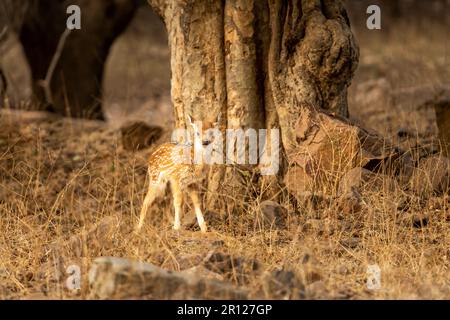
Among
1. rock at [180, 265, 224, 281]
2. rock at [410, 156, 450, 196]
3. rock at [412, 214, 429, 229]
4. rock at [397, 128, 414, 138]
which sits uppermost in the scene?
rock at [397, 128, 414, 138]

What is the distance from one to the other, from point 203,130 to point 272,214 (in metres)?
0.78

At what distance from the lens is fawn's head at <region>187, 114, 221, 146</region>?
20.7 ft

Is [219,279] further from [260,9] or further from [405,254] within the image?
[260,9]

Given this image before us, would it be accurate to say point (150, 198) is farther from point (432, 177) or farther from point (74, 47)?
point (74, 47)

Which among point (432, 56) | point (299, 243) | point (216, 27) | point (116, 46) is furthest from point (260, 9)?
point (116, 46)

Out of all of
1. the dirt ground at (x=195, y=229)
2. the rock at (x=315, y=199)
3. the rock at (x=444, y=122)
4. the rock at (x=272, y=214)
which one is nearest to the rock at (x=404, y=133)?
the dirt ground at (x=195, y=229)

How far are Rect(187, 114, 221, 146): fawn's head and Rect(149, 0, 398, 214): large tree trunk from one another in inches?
14.5

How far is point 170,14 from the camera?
7395mm

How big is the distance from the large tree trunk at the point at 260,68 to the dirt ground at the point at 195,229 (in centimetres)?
54

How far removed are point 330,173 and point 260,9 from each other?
1.45 metres

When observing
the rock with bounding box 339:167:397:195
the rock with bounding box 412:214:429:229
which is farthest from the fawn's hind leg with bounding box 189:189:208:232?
the rock with bounding box 412:214:429:229

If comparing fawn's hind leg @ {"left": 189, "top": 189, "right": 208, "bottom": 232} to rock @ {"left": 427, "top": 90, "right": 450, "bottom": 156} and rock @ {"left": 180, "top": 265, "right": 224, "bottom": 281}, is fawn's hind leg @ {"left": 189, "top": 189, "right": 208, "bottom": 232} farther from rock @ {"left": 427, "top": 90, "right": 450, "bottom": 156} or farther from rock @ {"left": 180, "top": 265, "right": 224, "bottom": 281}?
rock @ {"left": 427, "top": 90, "right": 450, "bottom": 156}

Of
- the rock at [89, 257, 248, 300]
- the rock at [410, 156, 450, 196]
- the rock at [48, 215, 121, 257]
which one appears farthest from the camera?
the rock at [410, 156, 450, 196]

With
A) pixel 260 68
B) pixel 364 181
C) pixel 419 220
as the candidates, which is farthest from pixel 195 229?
pixel 419 220
